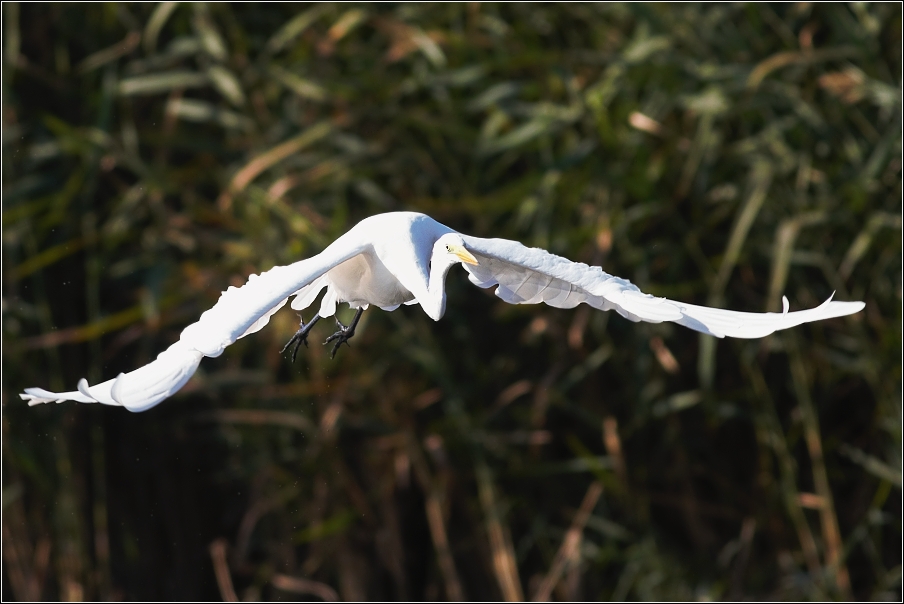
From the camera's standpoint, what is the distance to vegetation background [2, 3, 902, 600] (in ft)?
7.53

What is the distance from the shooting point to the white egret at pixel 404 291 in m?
1.12

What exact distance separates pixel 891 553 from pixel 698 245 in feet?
2.45

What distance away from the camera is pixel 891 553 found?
236 centimetres

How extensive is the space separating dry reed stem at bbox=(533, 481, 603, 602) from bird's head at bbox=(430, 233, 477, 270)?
1.16 meters

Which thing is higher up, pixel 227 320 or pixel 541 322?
pixel 227 320

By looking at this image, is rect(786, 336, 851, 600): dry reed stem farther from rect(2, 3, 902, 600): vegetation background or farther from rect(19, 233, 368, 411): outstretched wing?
rect(19, 233, 368, 411): outstretched wing

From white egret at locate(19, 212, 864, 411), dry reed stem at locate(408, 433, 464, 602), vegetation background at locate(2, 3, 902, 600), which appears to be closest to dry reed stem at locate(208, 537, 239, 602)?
vegetation background at locate(2, 3, 902, 600)

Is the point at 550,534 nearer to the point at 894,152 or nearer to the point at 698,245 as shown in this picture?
the point at 698,245

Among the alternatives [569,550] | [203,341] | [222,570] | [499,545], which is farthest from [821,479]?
[203,341]

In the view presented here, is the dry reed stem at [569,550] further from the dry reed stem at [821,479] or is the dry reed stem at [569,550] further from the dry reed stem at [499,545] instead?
the dry reed stem at [821,479]

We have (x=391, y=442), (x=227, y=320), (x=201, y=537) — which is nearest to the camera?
(x=227, y=320)

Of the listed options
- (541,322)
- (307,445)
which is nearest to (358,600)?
(307,445)

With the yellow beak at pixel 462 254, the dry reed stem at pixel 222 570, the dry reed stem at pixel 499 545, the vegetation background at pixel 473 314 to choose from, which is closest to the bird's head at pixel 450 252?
the yellow beak at pixel 462 254

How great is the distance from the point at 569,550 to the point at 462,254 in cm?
121
